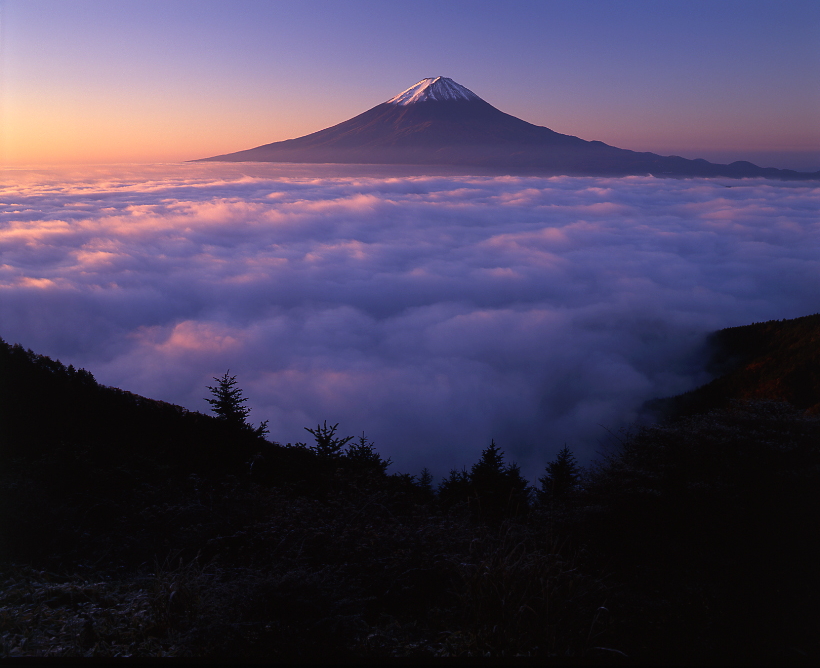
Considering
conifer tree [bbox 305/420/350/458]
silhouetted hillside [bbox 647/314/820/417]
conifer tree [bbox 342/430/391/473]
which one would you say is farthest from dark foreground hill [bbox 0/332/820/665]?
conifer tree [bbox 305/420/350/458]

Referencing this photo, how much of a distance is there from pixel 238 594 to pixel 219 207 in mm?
138897

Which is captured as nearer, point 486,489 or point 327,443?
point 486,489

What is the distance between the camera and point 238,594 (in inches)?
108

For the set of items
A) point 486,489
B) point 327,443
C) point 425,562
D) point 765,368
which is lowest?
point 765,368

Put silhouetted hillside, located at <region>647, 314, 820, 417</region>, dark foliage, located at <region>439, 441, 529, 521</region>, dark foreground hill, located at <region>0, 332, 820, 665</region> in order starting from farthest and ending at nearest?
1. silhouetted hillside, located at <region>647, 314, 820, 417</region>
2. dark foliage, located at <region>439, 441, 529, 521</region>
3. dark foreground hill, located at <region>0, 332, 820, 665</region>

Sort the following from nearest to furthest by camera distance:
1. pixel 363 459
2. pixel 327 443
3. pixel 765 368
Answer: pixel 363 459, pixel 327 443, pixel 765 368

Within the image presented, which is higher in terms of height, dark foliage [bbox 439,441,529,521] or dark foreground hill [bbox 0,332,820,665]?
dark foreground hill [bbox 0,332,820,665]

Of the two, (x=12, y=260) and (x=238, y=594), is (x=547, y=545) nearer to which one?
(x=238, y=594)

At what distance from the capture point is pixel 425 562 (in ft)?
10.7

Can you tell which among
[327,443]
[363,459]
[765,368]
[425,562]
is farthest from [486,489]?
[765,368]

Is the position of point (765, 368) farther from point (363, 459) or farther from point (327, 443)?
point (327, 443)

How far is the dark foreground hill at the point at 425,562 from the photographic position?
253 cm

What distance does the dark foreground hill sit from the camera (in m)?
2.53

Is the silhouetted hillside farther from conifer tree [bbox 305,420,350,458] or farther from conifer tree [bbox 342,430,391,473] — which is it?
conifer tree [bbox 305,420,350,458]
